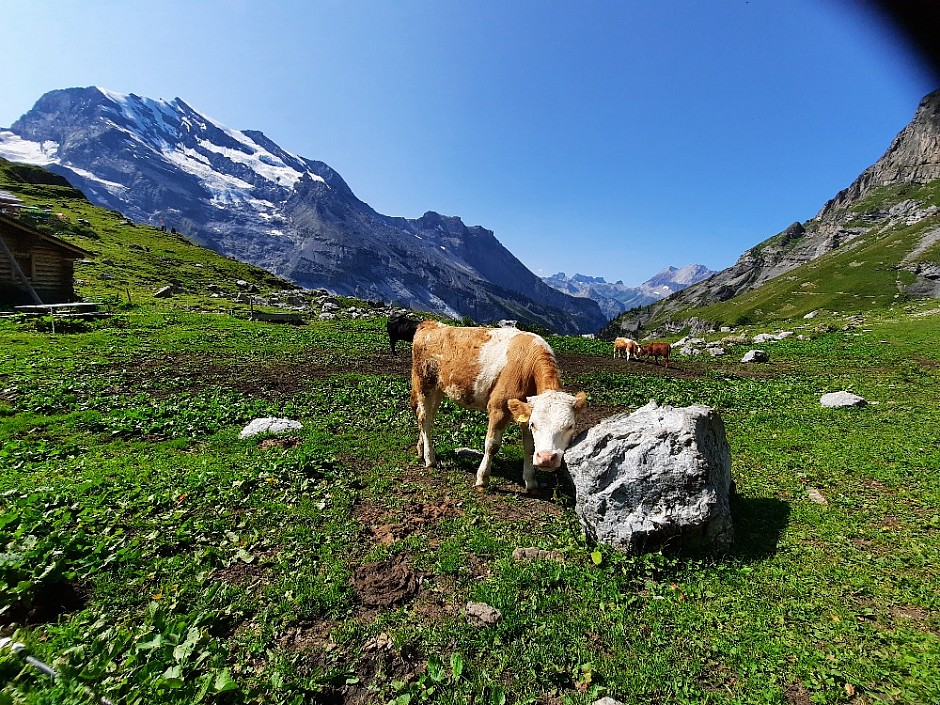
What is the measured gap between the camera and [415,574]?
686 centimetres

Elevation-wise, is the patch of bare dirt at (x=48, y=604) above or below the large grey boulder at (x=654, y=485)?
below

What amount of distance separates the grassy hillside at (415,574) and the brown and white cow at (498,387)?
3.97 feet

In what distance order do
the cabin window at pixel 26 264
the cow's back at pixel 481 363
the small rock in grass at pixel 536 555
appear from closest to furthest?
the small rock in grass at pixel 536 555
the cow's back at pixel 481 363
the cabin window at pixel 26 264

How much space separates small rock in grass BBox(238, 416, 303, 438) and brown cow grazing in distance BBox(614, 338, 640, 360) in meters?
23.8

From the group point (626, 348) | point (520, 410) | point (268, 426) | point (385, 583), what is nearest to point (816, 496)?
point (520, 410)

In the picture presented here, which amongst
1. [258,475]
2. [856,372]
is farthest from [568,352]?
[258,475]

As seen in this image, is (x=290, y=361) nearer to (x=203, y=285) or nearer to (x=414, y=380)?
(x=414, y=380)

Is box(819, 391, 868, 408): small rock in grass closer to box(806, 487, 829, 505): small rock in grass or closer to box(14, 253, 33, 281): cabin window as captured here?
box(806, 487, 829, 505): small rock in grass

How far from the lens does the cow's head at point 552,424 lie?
7.64 meters

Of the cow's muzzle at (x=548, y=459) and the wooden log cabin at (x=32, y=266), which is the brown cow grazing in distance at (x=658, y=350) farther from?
the wooden log cabin at (x=32, y=266)

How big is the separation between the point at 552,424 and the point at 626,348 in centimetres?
2573

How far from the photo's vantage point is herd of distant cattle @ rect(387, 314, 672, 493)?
7922 millimetres

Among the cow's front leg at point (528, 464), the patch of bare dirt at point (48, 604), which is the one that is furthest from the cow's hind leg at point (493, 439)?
the patch of bare dirt at point (48, 604)

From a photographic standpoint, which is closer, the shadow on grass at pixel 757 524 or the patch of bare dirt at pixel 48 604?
the patch of bare dirt at pixel 48 604
